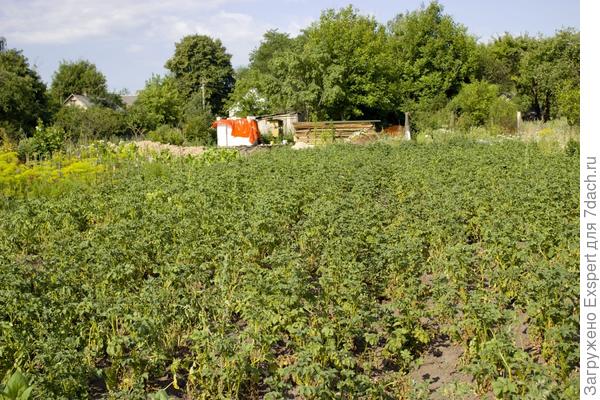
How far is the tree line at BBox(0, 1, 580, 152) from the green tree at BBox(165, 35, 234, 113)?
427 inches

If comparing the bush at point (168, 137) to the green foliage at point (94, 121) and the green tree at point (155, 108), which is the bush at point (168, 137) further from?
the green tree at point (155, 108)

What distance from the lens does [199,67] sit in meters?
69.3

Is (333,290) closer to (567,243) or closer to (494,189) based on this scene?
(567,243)

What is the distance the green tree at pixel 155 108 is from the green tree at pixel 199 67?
68.1 feet

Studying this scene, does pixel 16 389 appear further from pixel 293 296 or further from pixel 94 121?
pixel 94 121

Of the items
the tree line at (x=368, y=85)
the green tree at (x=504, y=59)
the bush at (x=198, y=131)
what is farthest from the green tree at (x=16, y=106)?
the green tree at (x=504, y=59)

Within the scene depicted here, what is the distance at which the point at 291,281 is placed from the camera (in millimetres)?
5730

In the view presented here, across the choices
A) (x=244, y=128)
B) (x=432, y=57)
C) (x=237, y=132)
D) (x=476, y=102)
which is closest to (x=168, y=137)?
(x=237, y=132)

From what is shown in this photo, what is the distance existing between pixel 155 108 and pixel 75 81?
68.8ft

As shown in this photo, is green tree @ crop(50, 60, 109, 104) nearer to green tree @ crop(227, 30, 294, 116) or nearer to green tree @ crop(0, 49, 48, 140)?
green tree @ crop(227, 30, 294, 116)

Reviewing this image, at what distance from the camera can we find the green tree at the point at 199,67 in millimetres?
68562

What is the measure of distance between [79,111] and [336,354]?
3664 cm

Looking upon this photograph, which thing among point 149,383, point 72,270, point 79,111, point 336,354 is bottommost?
point 149,383

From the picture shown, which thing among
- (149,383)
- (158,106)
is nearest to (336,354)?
(149,383)
